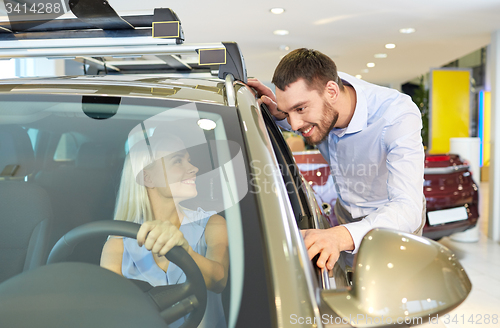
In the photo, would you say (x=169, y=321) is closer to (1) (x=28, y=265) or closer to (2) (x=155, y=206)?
(2) (x=155, y=206)

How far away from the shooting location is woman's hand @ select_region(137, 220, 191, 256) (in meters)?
0.69

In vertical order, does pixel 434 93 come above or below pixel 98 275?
above

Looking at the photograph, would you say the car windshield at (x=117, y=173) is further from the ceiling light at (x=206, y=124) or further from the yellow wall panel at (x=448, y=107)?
the yellow wall panel at (x=448, y=107)

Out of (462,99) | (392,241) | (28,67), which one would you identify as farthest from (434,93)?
(392,241)

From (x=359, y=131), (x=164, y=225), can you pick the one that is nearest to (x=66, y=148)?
(x=164, y=225)

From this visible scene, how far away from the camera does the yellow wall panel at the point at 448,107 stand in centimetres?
812

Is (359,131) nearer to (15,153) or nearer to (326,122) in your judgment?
(326,122)

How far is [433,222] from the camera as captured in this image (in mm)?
3150

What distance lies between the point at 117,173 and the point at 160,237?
202 millimetres

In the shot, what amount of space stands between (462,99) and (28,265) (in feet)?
29.9

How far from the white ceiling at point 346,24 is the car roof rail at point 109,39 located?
248 cm

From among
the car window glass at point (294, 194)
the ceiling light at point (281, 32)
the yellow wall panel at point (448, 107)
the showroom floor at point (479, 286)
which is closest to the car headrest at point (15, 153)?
the car window glass at point (294, 194)

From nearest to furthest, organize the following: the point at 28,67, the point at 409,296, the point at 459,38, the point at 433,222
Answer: the point at 409,296 < the point at 433,222 < the point at 28,67 < the point at 459,38

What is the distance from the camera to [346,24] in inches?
199
